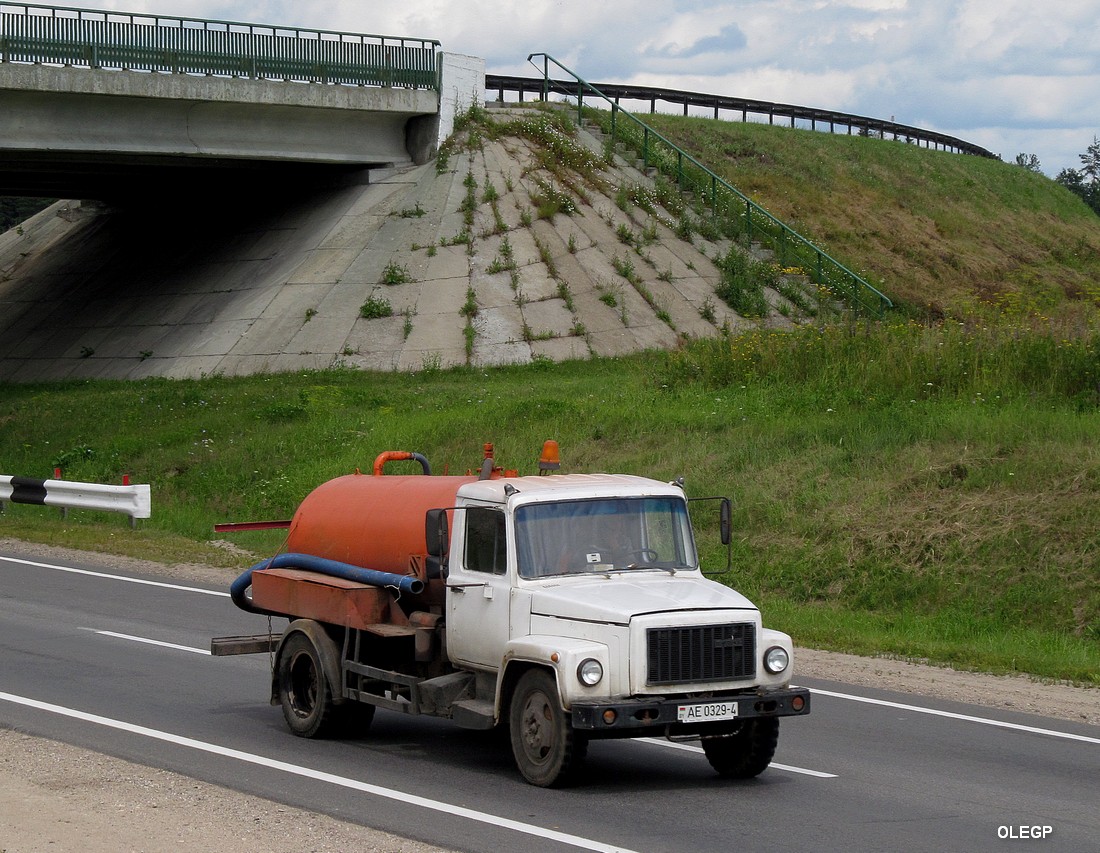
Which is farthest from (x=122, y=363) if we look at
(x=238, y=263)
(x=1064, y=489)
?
(x=1064, y=489)

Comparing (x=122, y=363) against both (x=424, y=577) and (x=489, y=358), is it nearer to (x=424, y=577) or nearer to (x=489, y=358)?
(x=489, y=358)

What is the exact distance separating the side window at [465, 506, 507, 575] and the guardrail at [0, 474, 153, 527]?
47.4 ft

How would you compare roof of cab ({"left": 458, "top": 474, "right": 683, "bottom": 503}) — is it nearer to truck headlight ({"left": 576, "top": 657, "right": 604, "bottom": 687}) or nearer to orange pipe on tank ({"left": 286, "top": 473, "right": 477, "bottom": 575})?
orange pipe on tank ({"left": 286, "top": 473, "right": 477, "bottom": 575})

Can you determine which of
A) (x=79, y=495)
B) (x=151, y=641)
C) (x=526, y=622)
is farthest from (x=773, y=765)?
(x=79, y=495)

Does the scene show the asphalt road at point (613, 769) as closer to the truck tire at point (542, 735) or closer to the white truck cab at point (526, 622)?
the truck tire at point (542, 735)


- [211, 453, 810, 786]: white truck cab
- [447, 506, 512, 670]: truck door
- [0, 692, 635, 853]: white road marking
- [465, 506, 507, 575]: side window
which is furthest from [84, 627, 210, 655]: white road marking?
[465, 506, 507, 575]: side window

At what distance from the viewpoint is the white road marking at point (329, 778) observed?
24.4 feet

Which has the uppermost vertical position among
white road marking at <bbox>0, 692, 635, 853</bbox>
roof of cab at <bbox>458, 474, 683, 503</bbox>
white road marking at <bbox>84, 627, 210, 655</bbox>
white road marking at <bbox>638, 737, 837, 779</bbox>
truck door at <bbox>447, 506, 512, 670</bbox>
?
roof of cab at <bbox>458, 474, 683, 503</bbox>

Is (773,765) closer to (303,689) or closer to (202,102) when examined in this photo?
(303,689)

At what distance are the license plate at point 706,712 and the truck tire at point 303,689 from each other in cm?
289

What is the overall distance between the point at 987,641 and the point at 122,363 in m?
25.2

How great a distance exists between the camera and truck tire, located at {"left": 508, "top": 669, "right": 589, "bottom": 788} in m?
8.27

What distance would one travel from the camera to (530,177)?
3775 centimetres

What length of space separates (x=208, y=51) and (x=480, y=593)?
25574 millimetres
